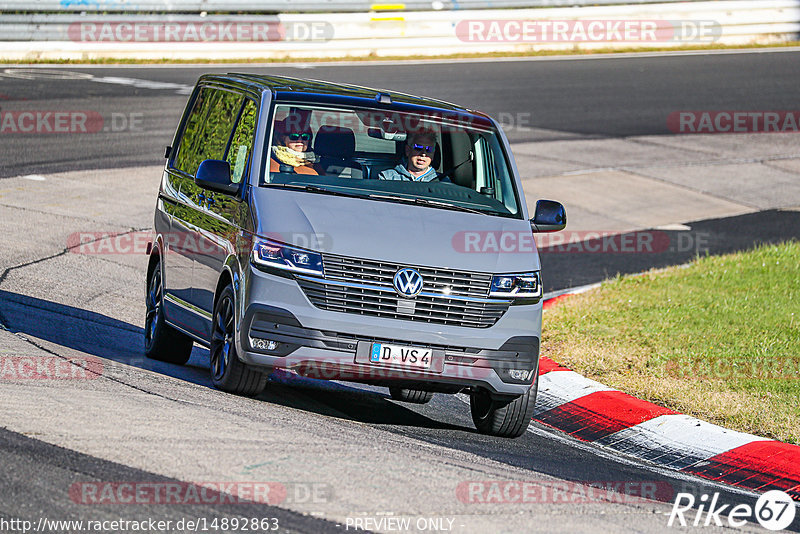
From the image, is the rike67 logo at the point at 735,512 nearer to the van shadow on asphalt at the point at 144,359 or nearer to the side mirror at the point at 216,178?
the van shadow on asphalt at the point at 144,359

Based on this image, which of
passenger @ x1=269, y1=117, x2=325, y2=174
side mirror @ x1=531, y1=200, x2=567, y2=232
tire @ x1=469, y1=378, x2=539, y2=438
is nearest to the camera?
tire @ x1=469, y1=378, x2=539, y2=438

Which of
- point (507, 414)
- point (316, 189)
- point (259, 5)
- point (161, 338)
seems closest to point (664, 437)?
point (507, 414)

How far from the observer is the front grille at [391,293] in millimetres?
7074

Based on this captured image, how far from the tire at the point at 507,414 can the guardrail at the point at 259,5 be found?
21557 mm

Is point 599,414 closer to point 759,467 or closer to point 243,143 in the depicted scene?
point 759,467

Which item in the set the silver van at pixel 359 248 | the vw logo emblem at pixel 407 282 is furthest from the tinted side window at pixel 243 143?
the vw logo emblem at pixel 407 282

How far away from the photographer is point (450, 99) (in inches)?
949

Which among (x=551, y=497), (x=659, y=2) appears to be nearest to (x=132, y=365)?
(x=551, y=497)

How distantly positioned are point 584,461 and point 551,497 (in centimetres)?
161

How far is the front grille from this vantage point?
23.2ft

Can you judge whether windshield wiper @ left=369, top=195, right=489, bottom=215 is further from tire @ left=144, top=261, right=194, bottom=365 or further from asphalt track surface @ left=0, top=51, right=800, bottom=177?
asphalt track surface @ left=0, top=51, right=800, bottom=177

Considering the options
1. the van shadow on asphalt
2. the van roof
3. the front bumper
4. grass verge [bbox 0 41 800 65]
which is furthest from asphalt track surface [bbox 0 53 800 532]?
the van roof

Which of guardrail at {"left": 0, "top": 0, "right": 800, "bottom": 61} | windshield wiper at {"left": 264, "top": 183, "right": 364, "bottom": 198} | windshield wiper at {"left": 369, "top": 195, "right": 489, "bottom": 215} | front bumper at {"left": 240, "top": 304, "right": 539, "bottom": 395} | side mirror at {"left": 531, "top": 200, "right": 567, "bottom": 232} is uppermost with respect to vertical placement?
guardrail at {"left": 0, "top": 0, "right": 800, "bottom": 61}

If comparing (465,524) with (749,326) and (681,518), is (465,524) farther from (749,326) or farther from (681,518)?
(749,326)
